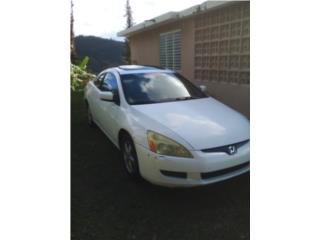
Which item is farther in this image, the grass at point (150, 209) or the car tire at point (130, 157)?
the car tire at point (130, 157)

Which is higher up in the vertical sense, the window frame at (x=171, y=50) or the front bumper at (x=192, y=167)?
the window frame at (x=171, y=50)

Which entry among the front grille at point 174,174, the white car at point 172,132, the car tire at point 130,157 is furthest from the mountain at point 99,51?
the front grille at point 174,174

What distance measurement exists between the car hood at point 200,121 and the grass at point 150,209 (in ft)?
2.03

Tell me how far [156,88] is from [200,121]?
116 centimetres

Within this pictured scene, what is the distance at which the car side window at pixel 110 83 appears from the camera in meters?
4.41

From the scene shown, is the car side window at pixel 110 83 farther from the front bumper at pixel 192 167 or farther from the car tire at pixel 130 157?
the front bumper at pixel 192 167

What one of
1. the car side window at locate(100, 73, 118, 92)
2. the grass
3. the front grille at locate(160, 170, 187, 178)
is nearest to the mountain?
the car side window at locate(100, 73, 118, 92)

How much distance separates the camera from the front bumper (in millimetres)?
2852

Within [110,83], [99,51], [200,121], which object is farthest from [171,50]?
[99,51]

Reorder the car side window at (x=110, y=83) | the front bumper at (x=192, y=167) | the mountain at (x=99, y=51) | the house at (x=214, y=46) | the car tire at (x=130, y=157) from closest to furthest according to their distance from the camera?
1. the front bumper at (x=192, y=167)
2. the car tire at (x=130, y=157)
3. the car side window at (x=110, y=83)
4. the house at (x=214, y=46)
5. the mountain at (x=99, y=51)

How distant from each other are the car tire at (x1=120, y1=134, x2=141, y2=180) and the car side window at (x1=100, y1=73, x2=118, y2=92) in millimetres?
966

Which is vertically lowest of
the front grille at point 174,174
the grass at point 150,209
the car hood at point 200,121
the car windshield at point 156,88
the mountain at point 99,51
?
the grass at point 150,209

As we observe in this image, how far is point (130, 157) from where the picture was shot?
3498 millimetres
